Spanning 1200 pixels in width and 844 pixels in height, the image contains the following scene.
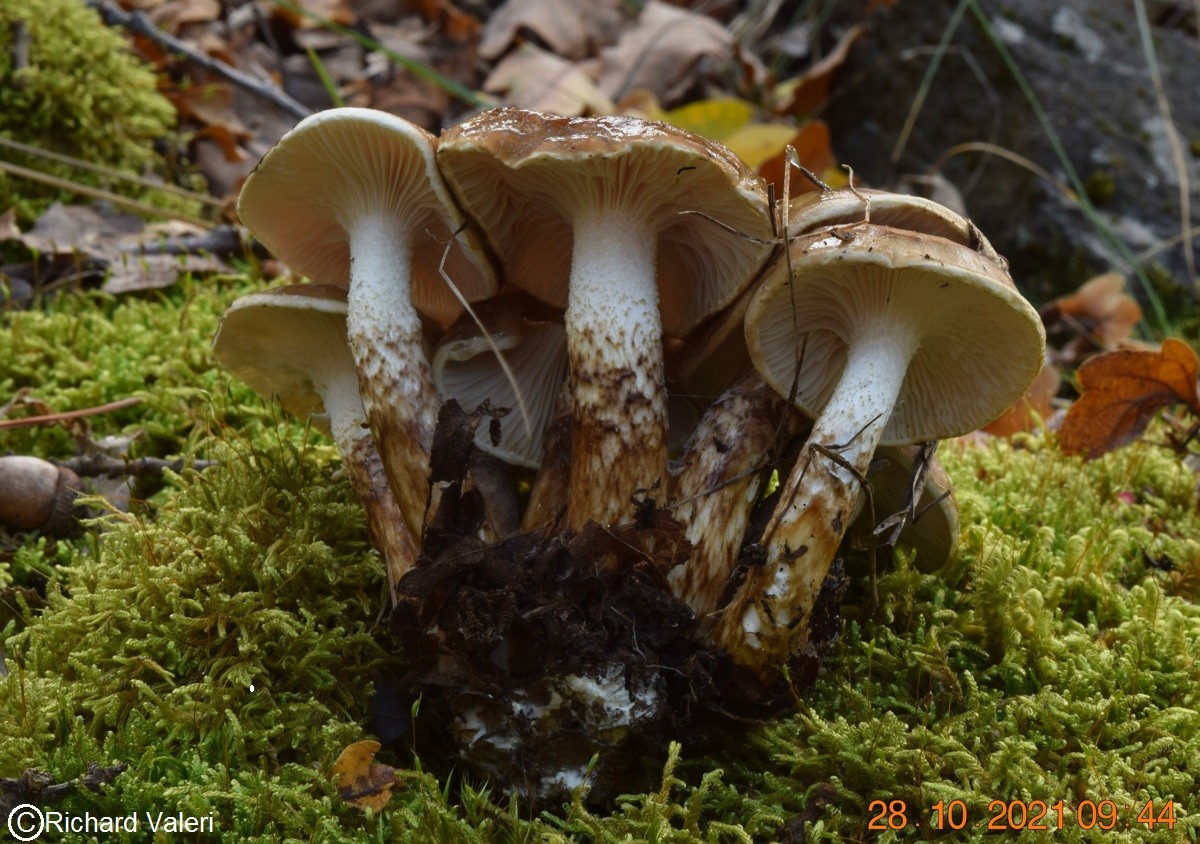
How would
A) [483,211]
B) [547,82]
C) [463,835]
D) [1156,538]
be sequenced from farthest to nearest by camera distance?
[547,82], [1156,538], [483,211], [463,835]

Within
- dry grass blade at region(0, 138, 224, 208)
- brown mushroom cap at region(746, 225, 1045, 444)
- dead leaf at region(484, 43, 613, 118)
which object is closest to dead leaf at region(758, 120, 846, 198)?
dead leaf at region(484, 43, 613, 118)

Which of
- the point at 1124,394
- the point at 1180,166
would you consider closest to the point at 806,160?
the point at 1180,166

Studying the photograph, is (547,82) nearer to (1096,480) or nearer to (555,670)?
(1096,480)

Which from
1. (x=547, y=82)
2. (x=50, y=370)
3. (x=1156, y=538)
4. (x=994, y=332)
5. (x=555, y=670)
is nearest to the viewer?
(x=555, y=670)

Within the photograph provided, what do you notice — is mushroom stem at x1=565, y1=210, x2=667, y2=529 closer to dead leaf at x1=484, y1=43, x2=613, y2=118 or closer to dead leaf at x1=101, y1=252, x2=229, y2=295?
dead leaf at x1=101, y1=252, x2=229, y2=295

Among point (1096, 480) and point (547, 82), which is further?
point (547, 82)

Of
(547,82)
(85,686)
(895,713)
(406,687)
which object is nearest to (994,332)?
(895,713)

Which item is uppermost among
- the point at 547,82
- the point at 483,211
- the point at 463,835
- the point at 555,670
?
the point at 547,82
